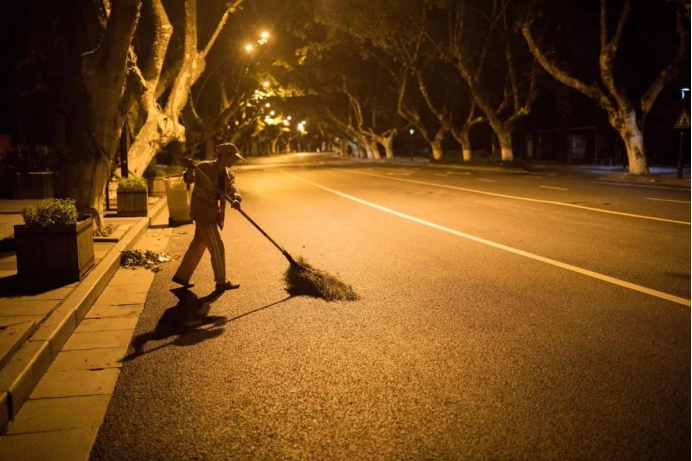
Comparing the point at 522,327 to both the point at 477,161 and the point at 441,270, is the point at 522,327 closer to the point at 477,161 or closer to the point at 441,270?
the point at 441,270

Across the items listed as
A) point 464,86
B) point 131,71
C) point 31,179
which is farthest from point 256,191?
point 464,86

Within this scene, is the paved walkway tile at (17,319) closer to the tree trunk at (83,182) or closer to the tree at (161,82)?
the tree trunk at (83,182)

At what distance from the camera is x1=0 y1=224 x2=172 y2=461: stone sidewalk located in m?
3.21

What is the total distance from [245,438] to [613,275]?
5.45m

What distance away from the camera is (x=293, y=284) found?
6.69 m

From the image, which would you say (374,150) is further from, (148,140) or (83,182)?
(83,182)

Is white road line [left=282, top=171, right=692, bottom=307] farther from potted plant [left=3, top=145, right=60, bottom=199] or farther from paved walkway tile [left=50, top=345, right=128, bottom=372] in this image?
potted plant [left=3, top=145, right=60, bottom=199]

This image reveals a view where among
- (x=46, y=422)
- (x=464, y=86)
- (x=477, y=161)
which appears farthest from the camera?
(x=464, y=86)

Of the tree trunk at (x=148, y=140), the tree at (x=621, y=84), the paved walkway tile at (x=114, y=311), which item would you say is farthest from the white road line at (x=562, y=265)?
the tree at (x=621, y=84)

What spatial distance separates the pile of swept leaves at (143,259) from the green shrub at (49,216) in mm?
1793

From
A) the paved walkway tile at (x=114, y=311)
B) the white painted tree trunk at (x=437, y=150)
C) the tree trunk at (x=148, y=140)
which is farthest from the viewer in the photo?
the white painted tree trunk at (x=437, y=150)

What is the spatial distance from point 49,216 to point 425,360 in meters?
4.47

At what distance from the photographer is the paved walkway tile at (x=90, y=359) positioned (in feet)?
14.3

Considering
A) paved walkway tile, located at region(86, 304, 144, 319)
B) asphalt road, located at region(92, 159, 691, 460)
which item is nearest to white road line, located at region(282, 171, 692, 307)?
asphalt road, located at region(92, 159, 691, 460)
